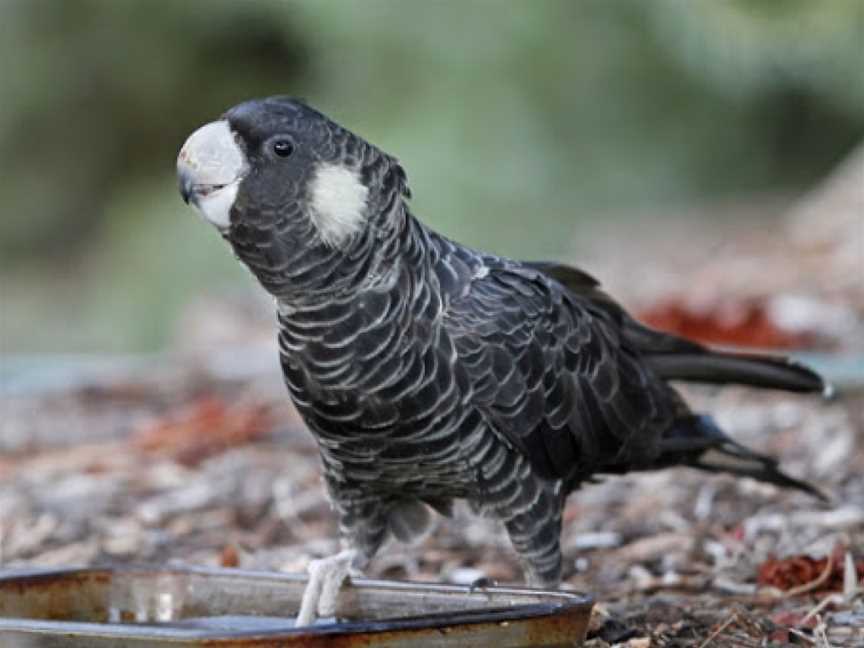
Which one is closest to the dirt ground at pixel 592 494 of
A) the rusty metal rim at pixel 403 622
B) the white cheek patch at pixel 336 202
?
the rusty metal rim at pixel 403 622

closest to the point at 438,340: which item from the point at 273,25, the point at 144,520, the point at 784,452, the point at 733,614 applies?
the point at 733,614

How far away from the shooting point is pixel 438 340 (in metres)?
3.60

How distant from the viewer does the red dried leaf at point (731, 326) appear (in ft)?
20.8

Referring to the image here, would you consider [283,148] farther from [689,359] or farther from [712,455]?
[712,455]

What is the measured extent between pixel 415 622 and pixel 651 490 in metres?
2.69

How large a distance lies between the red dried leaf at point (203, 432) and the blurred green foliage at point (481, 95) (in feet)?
13.9

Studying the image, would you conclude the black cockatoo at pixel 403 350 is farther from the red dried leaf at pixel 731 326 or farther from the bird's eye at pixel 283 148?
the red dried leaf at pixel 731 326

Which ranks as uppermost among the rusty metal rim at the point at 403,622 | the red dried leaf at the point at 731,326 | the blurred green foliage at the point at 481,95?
the blurred green foliage at the point at 481,95

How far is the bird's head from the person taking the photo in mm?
3281

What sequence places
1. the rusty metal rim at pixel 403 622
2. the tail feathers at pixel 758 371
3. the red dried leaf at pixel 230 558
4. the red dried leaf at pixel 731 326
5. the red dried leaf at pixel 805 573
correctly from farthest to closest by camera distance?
the red dried leaf at pixel 731 326, the red dried leaf at pixel 230 558, the tail feathers at pixel 758 371, the red dried leaf at pixel 805 573, the rusty metal rim at pixel 403 622

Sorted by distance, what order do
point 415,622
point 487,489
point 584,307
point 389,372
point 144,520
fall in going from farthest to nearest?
point 144,520 < point 584,307 < point 487,489 < point 389,372 < point 415,622

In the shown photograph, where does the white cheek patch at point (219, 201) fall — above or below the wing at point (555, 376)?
above

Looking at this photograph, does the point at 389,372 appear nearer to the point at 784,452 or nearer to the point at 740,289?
the point at 784,452

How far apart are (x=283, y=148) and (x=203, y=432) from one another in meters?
3.07
